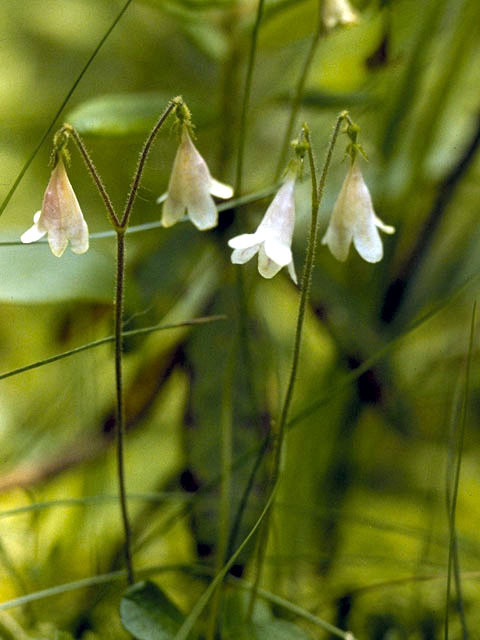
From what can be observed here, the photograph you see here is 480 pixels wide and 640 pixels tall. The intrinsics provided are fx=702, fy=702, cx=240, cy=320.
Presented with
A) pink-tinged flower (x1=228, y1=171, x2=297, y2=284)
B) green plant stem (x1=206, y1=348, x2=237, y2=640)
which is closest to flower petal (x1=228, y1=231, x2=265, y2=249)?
pink-tinged flower (x1=228, y1=171, x2=297, y2=284)

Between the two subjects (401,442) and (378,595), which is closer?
(378,595)

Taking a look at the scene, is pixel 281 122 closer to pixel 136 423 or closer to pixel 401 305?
pixel 401 305

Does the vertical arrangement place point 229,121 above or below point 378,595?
above

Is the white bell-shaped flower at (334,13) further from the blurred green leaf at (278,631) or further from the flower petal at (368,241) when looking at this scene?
the blurred green leaf at (278,631)

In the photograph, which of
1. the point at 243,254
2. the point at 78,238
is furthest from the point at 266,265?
the point at 78,238

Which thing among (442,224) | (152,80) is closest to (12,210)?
(152,80)

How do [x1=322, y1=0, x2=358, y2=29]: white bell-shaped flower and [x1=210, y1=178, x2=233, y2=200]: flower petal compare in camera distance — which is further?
[x1=322, y1=0, x2=358, y2=29]: white bell-shaped flower

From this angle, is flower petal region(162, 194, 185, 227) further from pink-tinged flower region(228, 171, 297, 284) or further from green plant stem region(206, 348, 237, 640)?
green plant stem region(206, 348, 237, 640)

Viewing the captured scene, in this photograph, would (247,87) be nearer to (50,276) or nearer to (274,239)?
(274,239)
